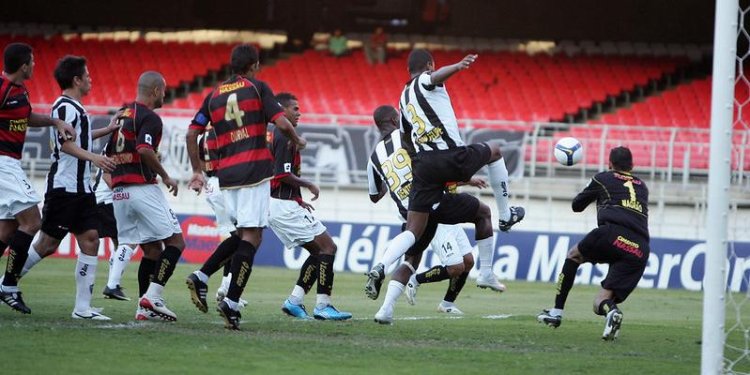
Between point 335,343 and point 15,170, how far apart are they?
3353mm

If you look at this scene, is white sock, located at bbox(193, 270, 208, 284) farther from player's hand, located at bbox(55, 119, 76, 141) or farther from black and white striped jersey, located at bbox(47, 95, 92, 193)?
player's hand, located at bbox(55, 119, 76, 141)

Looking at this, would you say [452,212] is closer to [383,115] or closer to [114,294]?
[383,115]

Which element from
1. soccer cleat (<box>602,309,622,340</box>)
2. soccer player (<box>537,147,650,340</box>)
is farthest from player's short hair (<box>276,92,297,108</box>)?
soccer cleat (<box>602,309,622,340</box>)

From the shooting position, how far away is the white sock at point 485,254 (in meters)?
11.5

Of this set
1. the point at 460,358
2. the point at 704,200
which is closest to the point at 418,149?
the point at 460,358

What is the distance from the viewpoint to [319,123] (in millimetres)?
24641

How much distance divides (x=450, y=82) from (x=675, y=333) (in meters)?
18.8

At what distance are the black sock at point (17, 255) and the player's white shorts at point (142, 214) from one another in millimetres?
812

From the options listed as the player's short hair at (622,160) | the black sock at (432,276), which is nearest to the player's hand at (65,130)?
the black sock at (432,276)

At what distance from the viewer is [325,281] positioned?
11.4 metres

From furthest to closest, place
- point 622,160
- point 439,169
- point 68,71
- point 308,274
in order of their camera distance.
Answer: point 308,274 → point 622,160 → point 68,71 → point 439,169

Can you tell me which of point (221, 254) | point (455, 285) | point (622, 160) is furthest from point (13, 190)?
point (622, 160)

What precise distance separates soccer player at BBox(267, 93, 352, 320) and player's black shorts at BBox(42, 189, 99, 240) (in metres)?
2.07

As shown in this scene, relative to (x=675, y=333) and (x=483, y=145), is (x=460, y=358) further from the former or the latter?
(x=675, y=333)
